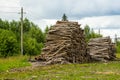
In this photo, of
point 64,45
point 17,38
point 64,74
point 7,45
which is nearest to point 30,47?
point 17,38

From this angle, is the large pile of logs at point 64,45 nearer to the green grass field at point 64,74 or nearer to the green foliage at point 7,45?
the green grass field at point 64,74

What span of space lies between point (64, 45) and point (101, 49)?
8.34 m

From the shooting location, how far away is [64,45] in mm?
33562

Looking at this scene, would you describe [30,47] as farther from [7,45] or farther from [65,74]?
[65,74]

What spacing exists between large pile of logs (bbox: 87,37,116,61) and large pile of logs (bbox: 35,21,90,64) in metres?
4.43

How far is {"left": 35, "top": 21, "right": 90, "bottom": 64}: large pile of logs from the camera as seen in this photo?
3334cm

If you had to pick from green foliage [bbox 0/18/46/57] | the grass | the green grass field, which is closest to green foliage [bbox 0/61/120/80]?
the green grass field

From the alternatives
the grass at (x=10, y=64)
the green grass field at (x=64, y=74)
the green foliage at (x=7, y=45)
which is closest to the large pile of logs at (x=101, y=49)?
the grass at (x=10, y=64)

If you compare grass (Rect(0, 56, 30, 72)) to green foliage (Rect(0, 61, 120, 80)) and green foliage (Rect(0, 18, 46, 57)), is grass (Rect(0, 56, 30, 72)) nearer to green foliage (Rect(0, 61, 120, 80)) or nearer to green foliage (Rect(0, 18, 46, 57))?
green foliage (Rect(0, 61, 120, 80))

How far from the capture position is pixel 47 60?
33438 mm

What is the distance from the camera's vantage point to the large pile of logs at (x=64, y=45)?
33.3m

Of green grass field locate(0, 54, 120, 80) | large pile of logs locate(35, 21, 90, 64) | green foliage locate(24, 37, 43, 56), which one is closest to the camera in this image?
green grass field locate(0, 54, 120, 80)

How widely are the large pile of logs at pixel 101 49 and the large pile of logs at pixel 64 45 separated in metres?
4.43

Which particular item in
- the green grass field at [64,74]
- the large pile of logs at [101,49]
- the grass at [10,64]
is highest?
the large pile of logs at [101,49]
